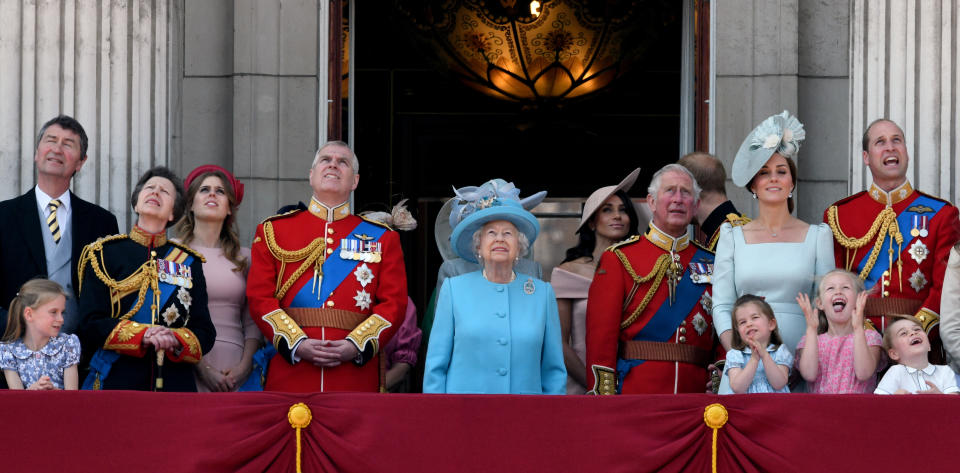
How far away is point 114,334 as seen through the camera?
18.4 feet

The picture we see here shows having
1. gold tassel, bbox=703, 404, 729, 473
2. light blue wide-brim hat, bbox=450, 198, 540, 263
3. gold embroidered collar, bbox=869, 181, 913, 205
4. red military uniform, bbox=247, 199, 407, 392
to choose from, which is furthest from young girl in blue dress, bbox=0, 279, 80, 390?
gold embroidered collar, bbox=869, 181, 913, 205

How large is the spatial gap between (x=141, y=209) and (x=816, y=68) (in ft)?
12.0

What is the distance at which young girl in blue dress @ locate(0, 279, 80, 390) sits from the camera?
548cm

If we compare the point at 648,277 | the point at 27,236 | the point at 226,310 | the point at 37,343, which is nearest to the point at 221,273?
the point at 226,310

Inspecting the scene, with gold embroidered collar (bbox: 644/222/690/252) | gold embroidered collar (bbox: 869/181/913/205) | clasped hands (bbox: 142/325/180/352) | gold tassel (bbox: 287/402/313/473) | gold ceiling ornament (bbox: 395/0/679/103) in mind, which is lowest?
gold tassel (bbox: 287/402/313/473)

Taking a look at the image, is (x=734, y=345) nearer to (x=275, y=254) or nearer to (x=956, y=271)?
(x=956, y=271)

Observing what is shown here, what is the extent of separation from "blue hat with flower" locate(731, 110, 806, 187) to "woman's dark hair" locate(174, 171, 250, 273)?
2.13 m

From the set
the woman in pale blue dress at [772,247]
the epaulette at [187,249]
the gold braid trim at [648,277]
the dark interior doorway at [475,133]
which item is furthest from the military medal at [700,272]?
the dark interior doorway at [475,133]

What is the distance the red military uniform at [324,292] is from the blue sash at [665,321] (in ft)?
3.09

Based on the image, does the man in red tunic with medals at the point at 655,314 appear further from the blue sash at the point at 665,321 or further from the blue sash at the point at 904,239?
the blue sash at the point at 904,239

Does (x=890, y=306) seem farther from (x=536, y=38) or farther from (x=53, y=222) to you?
(x=536, y=38)

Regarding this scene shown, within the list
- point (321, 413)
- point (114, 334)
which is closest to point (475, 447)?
point (321, 413)

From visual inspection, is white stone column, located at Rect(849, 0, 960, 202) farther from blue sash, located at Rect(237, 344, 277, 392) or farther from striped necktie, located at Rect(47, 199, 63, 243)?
striped necktie, located at Rect(47, 199, 63, 243)

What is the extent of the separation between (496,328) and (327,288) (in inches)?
30.2
